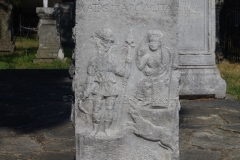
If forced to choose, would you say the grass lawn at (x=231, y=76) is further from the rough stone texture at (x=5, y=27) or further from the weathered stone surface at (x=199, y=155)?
the rough stone texture at (x=5, y=27)

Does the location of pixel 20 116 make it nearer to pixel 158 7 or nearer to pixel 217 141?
pixel 217 141

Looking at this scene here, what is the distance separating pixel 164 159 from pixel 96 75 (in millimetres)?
862

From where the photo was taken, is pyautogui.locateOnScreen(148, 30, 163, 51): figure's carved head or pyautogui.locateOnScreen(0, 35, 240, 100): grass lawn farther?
pyautogui.locateOnScreen(0, 35, 240, 100): grass lawn

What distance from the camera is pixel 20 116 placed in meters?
6.67

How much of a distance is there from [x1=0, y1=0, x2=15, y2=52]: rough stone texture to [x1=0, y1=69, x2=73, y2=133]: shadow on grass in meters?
4.10

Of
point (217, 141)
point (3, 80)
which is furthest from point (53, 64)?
point (217, 141)

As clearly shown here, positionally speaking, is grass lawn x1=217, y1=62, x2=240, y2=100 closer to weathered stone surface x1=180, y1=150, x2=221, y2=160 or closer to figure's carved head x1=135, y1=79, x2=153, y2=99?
weathered stone surface x1=180, y1=150, x2=221, y2=160

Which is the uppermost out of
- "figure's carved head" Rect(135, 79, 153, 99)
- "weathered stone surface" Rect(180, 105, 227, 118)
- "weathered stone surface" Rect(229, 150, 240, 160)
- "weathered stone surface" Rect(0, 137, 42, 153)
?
"figure's carved head" Rect(135, 79, 153, 99)

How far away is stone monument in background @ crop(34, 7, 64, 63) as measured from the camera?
13188 mm

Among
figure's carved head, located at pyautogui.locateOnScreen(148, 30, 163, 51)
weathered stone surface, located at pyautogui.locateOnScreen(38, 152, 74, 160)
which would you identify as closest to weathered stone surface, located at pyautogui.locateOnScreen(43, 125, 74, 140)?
weathered stone surface, located at pyautogui.locateOnScreen(38, 152, 74, 160)

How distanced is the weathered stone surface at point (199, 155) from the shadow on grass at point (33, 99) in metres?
1.86

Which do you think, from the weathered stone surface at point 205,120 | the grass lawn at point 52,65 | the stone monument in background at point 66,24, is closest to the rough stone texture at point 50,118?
the weathered stone surface at point 205,120

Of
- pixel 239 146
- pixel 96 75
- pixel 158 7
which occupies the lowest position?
pixel 239 146

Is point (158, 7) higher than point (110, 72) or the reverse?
higher
